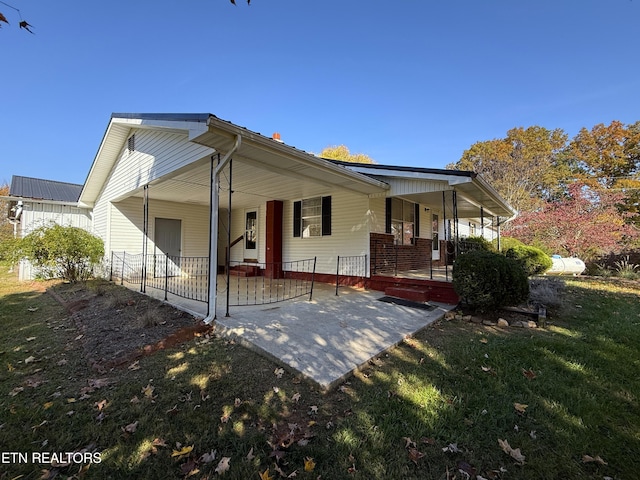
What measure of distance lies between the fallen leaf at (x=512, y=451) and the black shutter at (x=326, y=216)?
7.43 metres

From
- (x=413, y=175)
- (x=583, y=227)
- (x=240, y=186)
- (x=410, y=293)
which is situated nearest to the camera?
(x=410, y=293)

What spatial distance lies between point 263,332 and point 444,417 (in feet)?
8.72

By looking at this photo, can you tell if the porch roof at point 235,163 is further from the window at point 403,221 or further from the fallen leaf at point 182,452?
the fallen leaf at point 182,452

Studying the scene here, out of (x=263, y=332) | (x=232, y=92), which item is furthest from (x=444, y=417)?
(x=232, y=92)

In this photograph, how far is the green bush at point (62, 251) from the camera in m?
8.81

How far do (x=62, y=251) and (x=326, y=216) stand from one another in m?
8.50

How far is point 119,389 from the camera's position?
2.94 m

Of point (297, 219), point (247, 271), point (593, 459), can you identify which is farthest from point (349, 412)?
point (247, 271)

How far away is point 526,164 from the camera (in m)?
23.2

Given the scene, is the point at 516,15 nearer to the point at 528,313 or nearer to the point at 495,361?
the point at 528,313

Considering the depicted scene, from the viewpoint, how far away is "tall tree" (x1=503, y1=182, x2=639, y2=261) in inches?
538

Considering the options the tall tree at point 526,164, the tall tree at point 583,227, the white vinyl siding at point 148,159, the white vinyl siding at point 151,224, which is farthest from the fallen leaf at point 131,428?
the tall tree at point 526,164

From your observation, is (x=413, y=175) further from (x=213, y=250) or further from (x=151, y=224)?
(x=151, y=224)

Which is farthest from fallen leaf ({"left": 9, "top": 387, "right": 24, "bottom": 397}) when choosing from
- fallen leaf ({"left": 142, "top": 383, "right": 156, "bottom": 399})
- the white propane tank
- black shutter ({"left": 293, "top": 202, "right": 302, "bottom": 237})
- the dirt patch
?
the white propane tank
